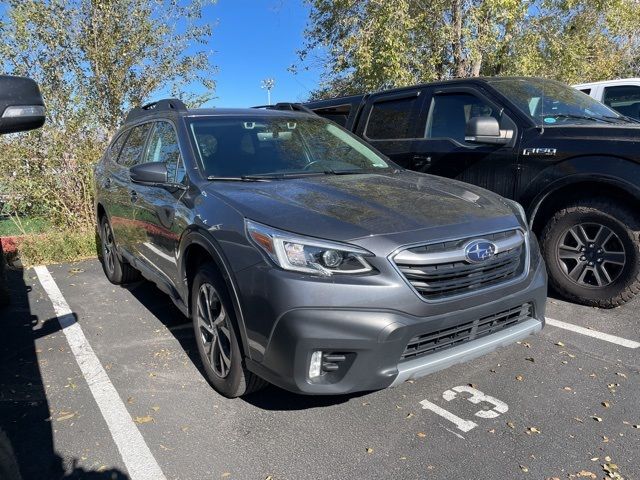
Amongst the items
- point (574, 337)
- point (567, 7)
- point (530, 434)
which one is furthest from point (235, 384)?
point (567, 7)

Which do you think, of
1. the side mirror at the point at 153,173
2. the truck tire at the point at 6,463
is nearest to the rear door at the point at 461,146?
the side mirror at the point at 153,173

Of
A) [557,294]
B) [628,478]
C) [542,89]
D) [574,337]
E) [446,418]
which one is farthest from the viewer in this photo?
[542,89]

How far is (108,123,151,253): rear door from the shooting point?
4.43 meters

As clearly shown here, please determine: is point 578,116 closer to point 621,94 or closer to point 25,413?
point 621,94

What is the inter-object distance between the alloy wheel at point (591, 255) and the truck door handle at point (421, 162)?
1.48m

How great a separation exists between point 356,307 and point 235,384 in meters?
0.98

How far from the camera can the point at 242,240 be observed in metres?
2.63

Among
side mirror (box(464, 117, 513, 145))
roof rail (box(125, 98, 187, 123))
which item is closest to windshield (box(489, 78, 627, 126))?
side mirror (box(464, 117, 513, 145))

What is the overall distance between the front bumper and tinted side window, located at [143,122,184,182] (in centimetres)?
158

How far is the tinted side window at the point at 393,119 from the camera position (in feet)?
18.0

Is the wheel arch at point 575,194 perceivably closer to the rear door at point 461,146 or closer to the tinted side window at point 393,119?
the rear door at point 461,146

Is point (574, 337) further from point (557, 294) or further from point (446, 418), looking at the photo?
point (446, 418)

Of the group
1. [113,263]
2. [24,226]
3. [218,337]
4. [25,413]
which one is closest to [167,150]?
[218,337]

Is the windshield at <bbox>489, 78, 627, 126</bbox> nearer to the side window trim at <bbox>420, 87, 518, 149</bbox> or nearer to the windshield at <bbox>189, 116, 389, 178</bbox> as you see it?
the side window trim at <bbox>420, 87, 518, 149</bbox>
